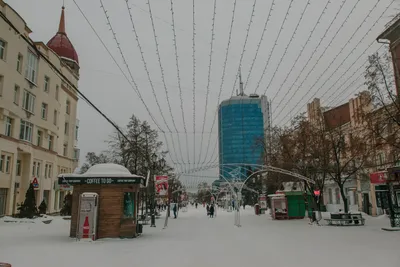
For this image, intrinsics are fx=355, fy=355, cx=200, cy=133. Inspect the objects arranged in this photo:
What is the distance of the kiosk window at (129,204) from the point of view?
18406 millimetres

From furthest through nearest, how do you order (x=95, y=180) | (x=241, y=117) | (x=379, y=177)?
(x=379, y=177)
(x=241, y=117)
(x=95, y=180)

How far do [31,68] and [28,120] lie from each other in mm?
5174

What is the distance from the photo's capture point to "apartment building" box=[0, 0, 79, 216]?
29531mm

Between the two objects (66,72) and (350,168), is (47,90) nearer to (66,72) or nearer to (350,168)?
(66,72)

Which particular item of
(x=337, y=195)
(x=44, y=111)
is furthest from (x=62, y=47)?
(x=337, y=195)

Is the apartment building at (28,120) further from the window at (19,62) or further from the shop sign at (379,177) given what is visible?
the shop sign at (379,177)

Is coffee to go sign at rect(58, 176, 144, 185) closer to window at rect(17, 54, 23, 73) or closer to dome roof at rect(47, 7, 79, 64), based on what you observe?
window at rect(17, 54, 23, 73)

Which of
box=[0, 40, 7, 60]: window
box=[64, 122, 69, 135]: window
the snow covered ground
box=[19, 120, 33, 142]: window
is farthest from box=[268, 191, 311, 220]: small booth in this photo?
box=[64, 122, 69, 135]: window

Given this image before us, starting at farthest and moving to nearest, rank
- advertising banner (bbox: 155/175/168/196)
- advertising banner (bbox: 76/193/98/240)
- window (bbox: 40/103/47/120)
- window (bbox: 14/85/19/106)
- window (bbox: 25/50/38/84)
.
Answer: window (bbox: 40/103/47/120)
window (bbox: 25/50/38/84)
window (bbox: 14/85/19/106)
advertising banner (bbox: 155/175/168/196)
advertising banner (bbox: 76/193/98/240)

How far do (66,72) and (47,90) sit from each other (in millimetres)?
5265

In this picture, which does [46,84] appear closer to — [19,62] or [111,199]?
[19,62]

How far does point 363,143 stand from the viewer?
21422 millimetres

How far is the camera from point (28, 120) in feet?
111

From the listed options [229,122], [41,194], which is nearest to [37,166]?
[41,194]
